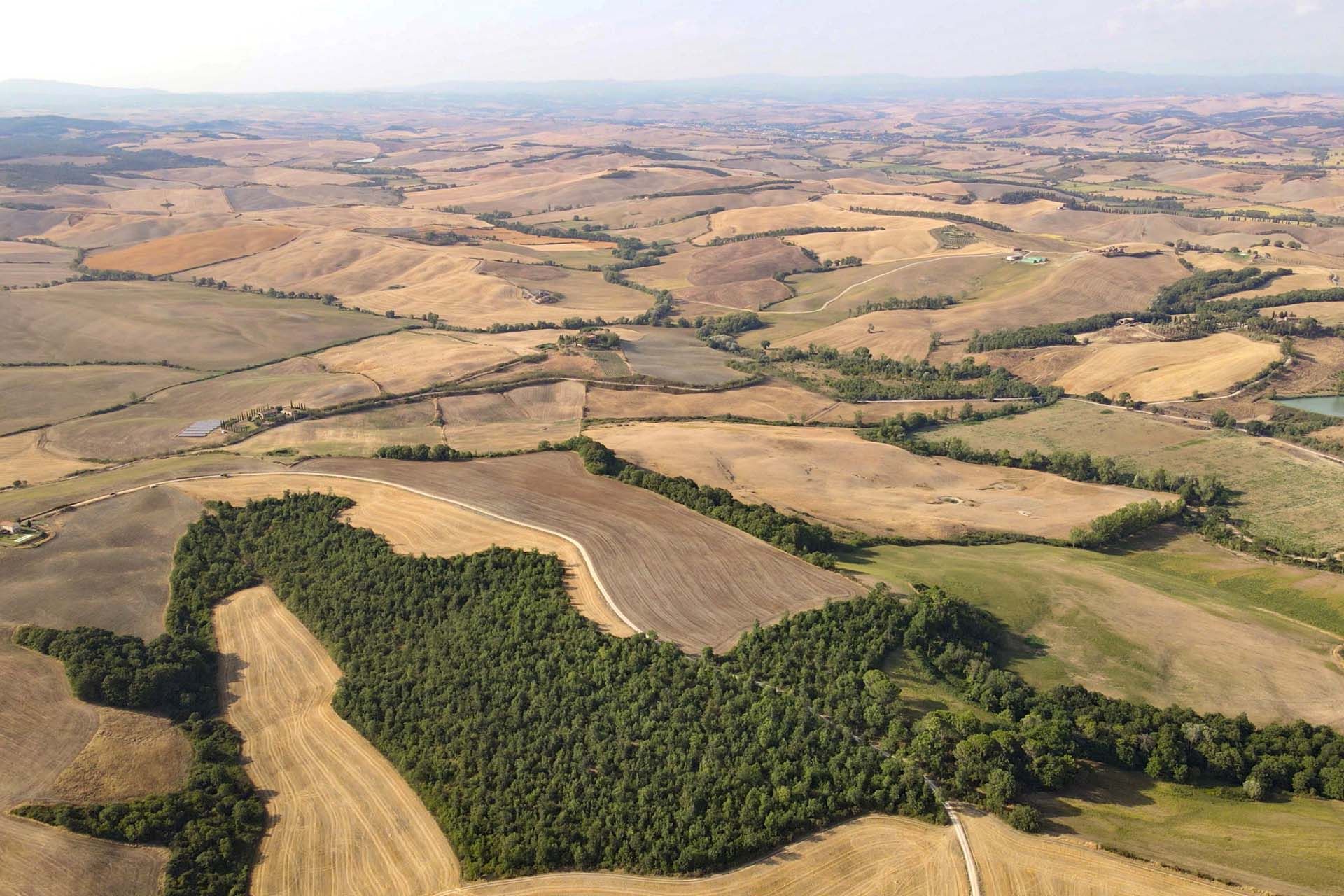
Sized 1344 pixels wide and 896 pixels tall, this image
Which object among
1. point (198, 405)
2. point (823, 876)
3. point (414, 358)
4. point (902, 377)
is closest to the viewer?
point (823, 876)

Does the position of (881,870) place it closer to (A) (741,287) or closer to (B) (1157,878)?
(B) (1157,878)

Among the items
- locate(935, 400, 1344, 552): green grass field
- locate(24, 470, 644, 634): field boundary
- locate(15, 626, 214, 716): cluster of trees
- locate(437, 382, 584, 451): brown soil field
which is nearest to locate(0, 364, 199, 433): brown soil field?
locate(24, 470, 644, 634): field boundary

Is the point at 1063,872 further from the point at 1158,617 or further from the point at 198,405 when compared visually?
the point at 198,405

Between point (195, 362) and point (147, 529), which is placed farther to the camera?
point (195, 362)

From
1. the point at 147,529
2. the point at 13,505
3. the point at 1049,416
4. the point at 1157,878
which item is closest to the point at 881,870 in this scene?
the point at 1157,878

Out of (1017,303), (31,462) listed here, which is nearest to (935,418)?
(1017,303)

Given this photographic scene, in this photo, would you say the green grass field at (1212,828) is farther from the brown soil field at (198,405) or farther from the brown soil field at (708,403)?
the brown soil field at (198,405)

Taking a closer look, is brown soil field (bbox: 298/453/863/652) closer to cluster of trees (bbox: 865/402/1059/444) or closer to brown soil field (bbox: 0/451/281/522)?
brown soil field (bbox: 0/451/281/522)
